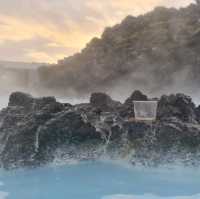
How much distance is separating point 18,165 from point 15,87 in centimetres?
2084

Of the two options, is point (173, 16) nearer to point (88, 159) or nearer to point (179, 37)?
point (179, 37)

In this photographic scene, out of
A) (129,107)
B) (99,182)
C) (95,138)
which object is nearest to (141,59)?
(129,107)

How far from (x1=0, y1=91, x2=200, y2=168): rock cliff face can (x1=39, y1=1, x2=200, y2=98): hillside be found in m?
13.4

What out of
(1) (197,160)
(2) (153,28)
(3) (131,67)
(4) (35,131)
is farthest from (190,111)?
(2) (153,28)

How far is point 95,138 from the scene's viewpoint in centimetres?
604

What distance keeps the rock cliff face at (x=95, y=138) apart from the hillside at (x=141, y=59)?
43.8ft

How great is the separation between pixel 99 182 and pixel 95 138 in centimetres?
100

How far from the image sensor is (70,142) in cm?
604

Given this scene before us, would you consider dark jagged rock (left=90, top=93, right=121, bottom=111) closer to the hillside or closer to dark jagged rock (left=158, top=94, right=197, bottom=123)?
dark jagged rock (left=158, top=94, right=197, bottom=123)

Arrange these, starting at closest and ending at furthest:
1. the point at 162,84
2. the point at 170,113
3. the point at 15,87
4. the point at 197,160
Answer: the point at 197,160
the point at 170,113
the point at 162,84
the point at 15,87

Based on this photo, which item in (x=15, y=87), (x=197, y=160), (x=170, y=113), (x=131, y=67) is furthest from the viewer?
(x=15, y=87)

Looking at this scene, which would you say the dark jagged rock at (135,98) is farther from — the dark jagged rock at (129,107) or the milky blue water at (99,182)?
the milky blue water at (99,182)

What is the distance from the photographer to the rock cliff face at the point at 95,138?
19.1ft

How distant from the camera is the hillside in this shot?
20.2 metres
